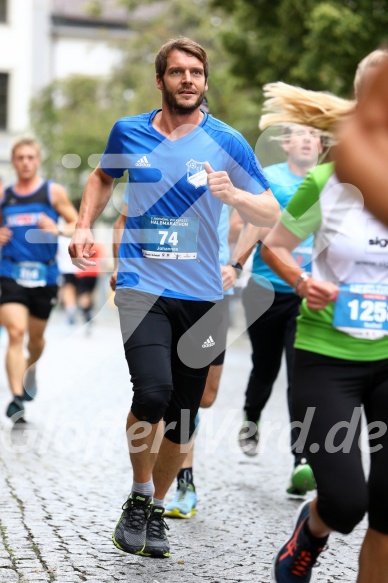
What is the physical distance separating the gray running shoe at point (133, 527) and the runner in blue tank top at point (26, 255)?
182 inches

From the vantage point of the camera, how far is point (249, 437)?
816cm

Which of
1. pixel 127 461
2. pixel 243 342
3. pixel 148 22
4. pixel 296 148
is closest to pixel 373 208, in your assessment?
pixel 296 148

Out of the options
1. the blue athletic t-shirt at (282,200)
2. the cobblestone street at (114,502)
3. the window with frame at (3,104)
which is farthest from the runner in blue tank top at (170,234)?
the window with frame at (3,104)

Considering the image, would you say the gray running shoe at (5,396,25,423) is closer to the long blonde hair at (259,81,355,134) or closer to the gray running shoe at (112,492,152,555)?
the gray running shoe at (112,492,152,555)

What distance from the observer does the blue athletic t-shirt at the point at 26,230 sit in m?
9.93

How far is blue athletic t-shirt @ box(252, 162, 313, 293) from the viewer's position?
721 cm

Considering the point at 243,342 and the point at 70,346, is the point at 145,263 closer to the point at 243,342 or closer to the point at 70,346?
the point at 70,346

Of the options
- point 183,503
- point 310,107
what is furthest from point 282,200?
point 310,107

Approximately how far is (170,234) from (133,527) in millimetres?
1249

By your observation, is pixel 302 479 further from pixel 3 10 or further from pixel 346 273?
pixel 3 10

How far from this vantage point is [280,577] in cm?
423

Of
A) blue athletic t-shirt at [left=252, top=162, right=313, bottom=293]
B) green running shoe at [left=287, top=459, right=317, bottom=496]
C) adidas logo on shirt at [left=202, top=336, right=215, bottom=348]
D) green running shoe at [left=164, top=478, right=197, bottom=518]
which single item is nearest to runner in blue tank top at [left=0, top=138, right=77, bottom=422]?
blue athletic t-shirt at [left=252, top=162, right=313, bottom=293]

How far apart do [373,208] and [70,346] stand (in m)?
16.4

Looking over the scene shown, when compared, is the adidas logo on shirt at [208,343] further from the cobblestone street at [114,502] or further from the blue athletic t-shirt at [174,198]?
the cobblestone street at [114,502]
